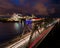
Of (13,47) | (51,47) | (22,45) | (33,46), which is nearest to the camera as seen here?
(13,47)

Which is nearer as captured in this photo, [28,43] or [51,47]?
[28,43]

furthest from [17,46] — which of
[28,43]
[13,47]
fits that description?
[28,43]

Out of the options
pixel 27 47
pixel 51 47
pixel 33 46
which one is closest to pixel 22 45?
pixel 27 47

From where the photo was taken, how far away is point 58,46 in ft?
50.9

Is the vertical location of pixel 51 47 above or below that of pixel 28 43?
below

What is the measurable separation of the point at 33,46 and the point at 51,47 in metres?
5.31

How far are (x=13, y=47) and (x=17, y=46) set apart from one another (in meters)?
0.35

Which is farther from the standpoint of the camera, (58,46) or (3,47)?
(58,46)

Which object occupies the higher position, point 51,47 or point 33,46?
point 33,46

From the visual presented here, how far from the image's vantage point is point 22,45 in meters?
9.30

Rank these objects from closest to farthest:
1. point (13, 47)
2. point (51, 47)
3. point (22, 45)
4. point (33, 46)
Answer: point (13, 47), point (22, 45), point (33, 46), point (51, 47)

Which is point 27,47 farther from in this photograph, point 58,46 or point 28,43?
point 58,46

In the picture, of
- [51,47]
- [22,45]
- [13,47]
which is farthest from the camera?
[51,47]

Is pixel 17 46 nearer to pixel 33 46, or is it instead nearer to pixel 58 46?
pixel 33 46
